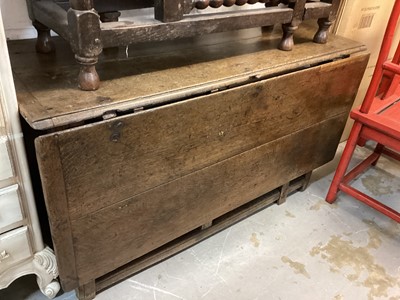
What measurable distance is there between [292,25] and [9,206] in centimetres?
109

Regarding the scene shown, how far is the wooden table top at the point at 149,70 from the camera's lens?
0.94 m

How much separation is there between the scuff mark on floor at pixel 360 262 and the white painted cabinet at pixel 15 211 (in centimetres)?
103

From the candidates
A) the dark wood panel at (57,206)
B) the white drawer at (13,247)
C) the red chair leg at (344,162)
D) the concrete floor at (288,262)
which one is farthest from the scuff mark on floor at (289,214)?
the white drawer at (13,247)

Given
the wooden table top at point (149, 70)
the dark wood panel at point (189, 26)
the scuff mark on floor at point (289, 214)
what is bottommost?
the scuff mark on floor at point (289, 214)

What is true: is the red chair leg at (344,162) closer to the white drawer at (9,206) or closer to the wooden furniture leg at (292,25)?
the wooden furniture leg at (292,25)

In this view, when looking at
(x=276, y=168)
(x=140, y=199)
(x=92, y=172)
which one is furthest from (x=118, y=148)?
(x=276, y=168)

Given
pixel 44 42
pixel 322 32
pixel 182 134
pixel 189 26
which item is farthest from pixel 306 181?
pixel 44 42

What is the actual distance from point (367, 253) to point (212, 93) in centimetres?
103

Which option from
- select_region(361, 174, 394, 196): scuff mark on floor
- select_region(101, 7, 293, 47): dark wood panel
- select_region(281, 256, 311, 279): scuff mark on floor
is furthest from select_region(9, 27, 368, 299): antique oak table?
select_region(361, 174, 394, 196): scuff mark on floor

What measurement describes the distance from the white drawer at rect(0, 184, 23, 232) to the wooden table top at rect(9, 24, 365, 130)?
242 mm

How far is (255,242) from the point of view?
1.60 m

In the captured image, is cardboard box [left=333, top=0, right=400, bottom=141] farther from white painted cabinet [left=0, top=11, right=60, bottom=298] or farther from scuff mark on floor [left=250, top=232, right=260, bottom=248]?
white painted cabinet [left=0, top=11, right=60, bottom=298]

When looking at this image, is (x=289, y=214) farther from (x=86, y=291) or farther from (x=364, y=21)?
(x=364, y=21)

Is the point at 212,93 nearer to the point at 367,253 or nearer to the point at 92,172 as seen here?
the point at 92,172
